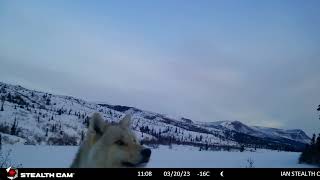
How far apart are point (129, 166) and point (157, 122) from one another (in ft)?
2.59

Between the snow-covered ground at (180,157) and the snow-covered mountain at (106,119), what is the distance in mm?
72

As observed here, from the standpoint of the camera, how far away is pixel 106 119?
3580 mm

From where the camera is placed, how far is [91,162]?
11.1 ft

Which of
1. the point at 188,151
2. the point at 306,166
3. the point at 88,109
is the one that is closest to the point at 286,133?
the point at 306,166

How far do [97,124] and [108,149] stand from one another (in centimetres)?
22

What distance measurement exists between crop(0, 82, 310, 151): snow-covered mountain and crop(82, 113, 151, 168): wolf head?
0.27 m

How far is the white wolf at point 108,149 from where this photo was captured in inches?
129

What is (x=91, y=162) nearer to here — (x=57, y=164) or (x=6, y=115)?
(x=57, y=164)

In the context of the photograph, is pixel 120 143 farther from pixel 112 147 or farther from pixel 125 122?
pixel 125 122

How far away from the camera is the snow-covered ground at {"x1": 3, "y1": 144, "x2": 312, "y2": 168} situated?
3.51m

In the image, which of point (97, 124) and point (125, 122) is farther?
point (125, 122)
